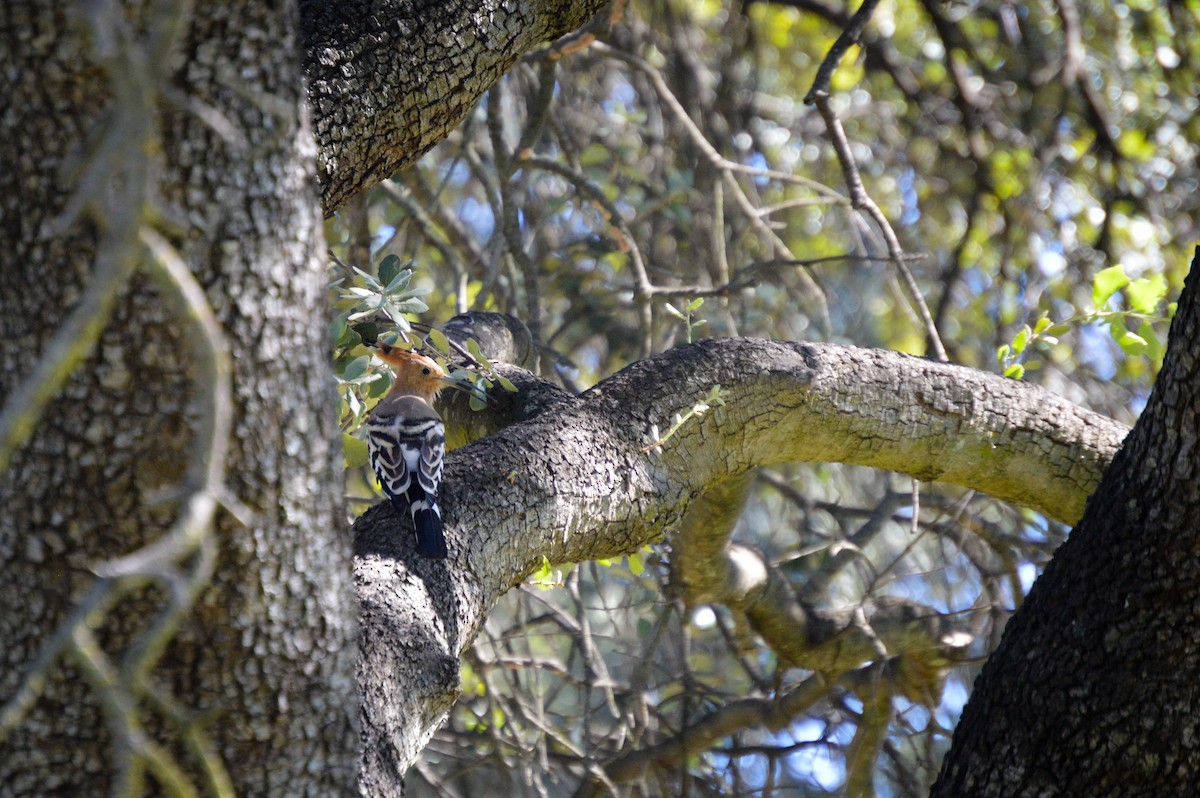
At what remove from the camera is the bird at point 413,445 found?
2.08 m

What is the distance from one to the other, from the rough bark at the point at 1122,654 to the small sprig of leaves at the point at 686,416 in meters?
0.76

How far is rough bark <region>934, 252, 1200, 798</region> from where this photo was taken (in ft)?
5.36

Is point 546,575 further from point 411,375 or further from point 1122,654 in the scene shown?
point 411,375

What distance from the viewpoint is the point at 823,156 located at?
19.0ft

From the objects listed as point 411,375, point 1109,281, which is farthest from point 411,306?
point 1109,281

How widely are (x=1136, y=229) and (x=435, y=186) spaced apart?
3.00m

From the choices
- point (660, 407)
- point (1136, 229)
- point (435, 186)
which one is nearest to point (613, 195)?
point (435, 186)

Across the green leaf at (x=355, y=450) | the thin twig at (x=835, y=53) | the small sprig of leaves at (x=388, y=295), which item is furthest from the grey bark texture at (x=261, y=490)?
the thin twig at (x=835, y=53)

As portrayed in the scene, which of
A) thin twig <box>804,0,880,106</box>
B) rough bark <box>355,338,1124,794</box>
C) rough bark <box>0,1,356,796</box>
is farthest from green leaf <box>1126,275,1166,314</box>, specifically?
rough bark <box>0,1,356,796</box>

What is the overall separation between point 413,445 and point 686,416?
2.89 feet

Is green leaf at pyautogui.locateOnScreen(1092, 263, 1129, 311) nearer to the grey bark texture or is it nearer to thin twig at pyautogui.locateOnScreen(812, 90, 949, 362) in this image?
thin twig at pyautogui.locateOnScreen(812, 90, 949, 362)

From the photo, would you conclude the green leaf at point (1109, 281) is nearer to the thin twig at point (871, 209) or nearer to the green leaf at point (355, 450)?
the thin twig at point (871, 209)

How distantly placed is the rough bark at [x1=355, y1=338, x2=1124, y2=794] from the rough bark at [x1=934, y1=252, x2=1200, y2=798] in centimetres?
81

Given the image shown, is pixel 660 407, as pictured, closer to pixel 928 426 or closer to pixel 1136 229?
pixel 928 426
